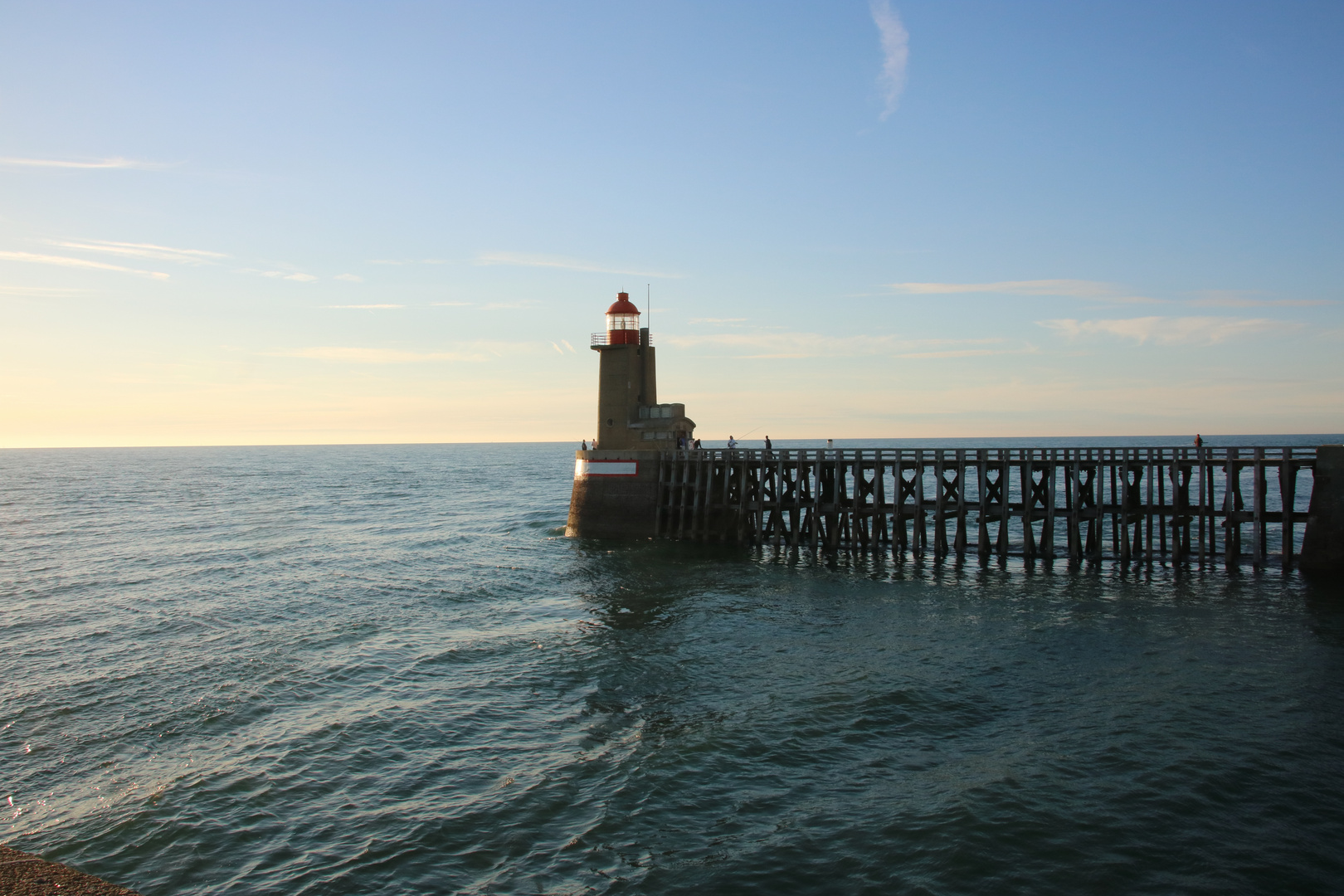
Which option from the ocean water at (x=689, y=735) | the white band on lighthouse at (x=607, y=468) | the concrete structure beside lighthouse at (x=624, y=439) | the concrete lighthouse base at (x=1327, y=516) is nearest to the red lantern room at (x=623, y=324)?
the concrete structure beside lighthouse at (x=624, y=439)

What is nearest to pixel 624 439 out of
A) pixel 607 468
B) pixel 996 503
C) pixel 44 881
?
pixel 607 468

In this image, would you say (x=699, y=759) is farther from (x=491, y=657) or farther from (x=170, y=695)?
(x=170, y=695)

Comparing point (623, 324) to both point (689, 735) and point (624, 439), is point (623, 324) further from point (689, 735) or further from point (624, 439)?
point (689, 735)

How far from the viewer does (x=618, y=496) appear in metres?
38.3

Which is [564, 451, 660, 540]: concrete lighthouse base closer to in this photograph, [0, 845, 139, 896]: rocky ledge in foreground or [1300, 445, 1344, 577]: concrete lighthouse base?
[1300, 445, 1344, 577]: concrete lighthouse base

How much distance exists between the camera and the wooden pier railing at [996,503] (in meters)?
28.1

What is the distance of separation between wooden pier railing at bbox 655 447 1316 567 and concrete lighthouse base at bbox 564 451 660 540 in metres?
0.58

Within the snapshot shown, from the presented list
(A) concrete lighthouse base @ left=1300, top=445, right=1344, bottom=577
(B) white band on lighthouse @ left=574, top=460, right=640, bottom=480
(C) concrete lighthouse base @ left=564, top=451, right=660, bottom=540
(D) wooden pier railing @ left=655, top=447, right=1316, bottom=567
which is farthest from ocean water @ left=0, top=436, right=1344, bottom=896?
(B) white band on lighthouse @ left=574, top=460, right=640, bottom=480

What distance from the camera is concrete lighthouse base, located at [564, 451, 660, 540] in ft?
125

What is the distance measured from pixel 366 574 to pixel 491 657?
14005mm

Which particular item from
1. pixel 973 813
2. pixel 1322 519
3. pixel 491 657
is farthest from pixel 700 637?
pixel 1322 519

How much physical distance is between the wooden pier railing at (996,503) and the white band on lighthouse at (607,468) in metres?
1.41

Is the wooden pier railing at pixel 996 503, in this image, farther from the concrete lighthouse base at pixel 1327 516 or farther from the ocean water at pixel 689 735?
the ocean water at pixel 689 735

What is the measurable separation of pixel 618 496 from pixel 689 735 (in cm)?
2476
